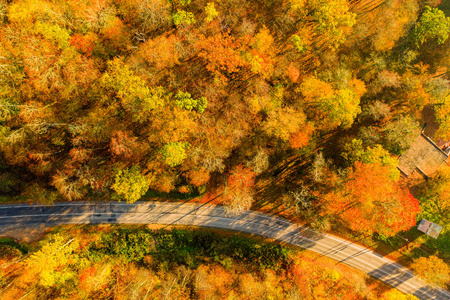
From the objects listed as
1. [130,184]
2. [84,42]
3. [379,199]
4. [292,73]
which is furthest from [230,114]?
[379,199]

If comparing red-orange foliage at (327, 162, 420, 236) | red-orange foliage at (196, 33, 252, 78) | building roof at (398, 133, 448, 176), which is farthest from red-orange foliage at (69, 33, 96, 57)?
building roof at (398, 133, 448, 176)

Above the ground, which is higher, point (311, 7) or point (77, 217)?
point (311, 7)

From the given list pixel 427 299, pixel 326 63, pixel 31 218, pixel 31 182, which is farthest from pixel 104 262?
pixel 427 299

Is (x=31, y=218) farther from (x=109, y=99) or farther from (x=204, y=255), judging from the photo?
(x=204, y=255)

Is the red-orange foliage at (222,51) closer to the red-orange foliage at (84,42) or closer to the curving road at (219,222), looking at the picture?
the red-orange foliage at (84,42)

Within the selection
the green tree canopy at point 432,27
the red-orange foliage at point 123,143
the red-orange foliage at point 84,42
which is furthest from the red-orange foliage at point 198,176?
the green tree canopy at point 432,27

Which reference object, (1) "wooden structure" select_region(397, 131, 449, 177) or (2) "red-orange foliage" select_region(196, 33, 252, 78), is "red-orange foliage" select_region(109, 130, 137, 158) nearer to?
(2) "red-orange foliage" select_region(196, 33, 252, 78)

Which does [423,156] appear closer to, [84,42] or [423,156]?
[423,156]
